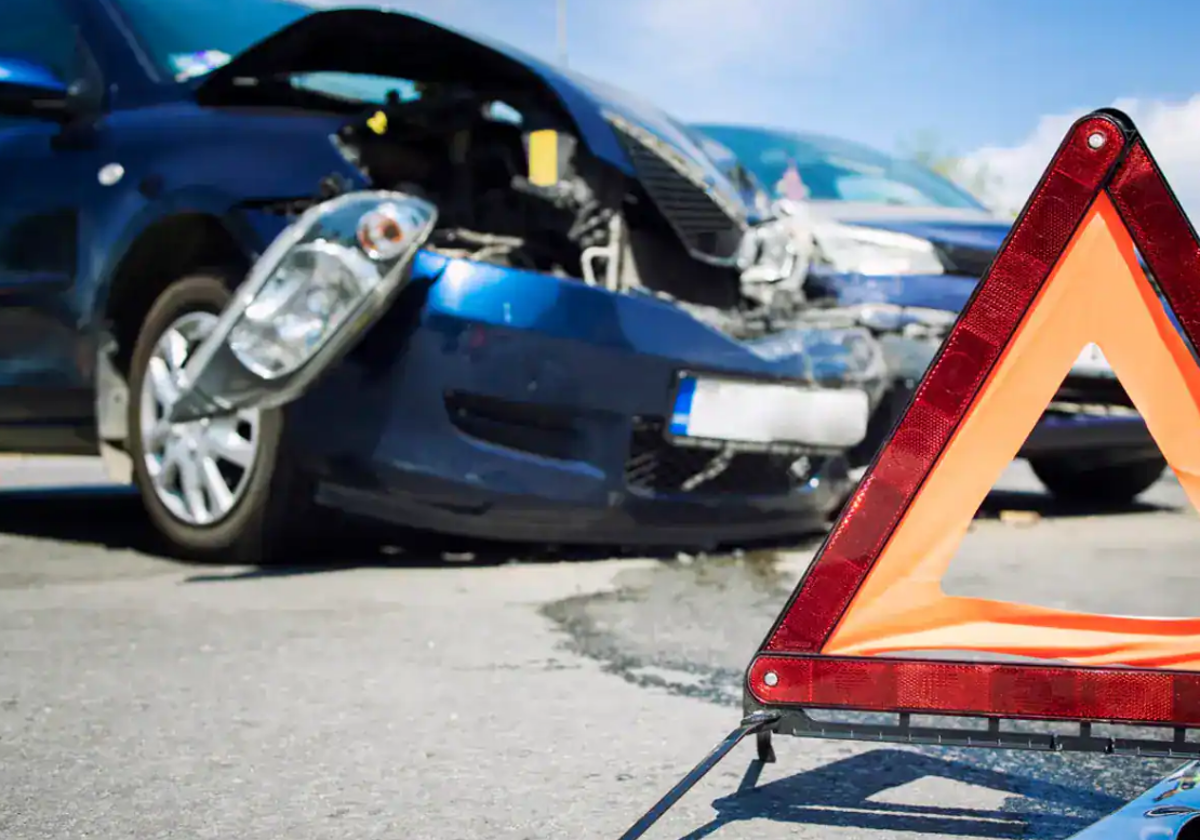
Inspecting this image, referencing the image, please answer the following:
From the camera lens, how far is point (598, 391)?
4.14 m

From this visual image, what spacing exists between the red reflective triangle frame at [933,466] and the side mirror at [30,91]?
11.5 feet

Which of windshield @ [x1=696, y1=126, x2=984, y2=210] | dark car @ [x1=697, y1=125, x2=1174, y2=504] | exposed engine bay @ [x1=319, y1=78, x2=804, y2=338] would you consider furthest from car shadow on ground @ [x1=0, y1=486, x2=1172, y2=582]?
windshield @ [x1=696, y1=126, x2=984, y2=210]

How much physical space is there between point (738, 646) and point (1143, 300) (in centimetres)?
152

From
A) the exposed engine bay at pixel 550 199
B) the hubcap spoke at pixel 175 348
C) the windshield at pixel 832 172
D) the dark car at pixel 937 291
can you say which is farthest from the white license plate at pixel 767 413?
the windshield at pixel 832 172

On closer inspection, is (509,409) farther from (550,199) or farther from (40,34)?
(40,34)

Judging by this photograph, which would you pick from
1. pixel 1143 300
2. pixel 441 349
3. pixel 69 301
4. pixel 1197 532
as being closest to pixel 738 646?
pixel 441 349

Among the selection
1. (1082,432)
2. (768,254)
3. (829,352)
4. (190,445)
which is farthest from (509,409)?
(1082,432)

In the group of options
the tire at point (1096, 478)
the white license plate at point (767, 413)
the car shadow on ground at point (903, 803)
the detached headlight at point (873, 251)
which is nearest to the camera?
the car shadow on ground at point (903, 803)

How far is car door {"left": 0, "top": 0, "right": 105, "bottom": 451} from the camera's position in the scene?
4.59 metres

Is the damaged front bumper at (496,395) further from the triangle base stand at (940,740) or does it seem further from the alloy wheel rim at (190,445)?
the triangle base stand at (940,740)

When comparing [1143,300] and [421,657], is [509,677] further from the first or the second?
[1143,300]

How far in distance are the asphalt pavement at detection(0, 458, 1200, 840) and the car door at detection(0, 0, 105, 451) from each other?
45 cm

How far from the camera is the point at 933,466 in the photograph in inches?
78.7

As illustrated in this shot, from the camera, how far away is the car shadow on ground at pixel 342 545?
436 cm
